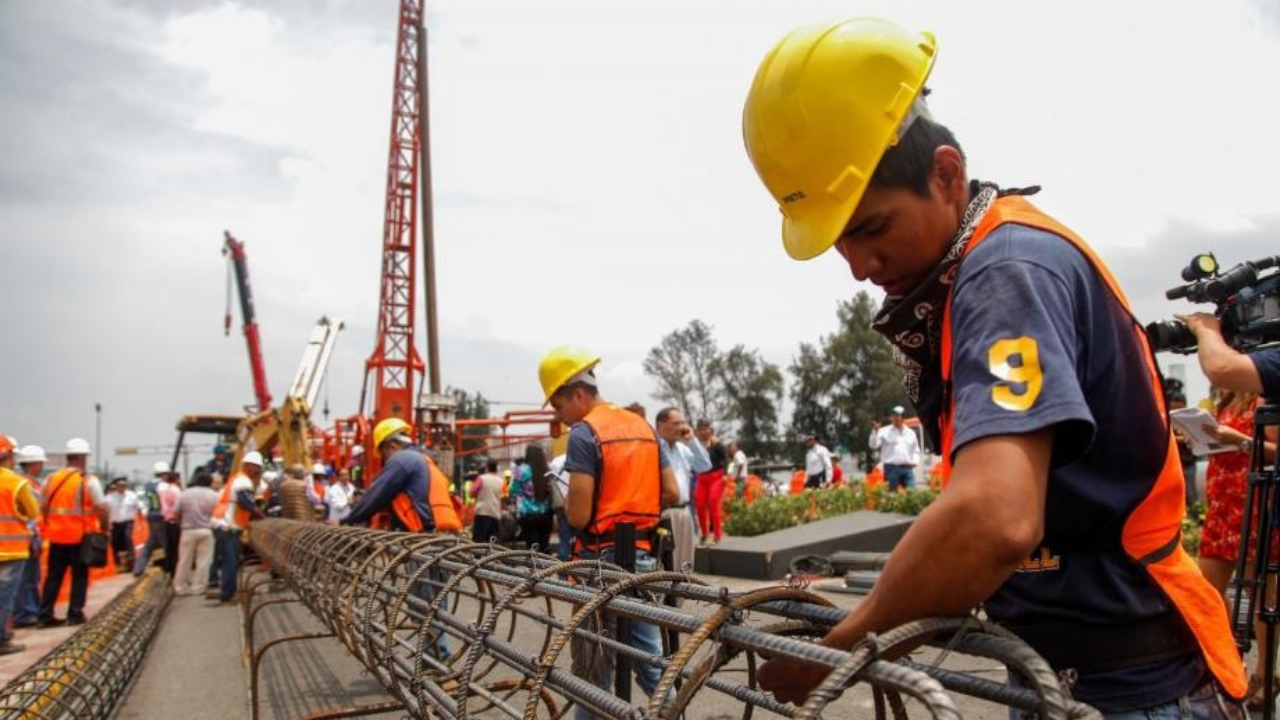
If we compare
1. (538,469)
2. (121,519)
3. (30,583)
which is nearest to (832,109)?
(538,469)

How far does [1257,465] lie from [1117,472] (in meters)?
2.56

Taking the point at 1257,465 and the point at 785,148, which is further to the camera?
the point at 1257,465

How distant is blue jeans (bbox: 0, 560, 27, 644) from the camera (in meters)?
8.09

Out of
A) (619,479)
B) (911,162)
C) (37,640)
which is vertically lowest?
(37,640)

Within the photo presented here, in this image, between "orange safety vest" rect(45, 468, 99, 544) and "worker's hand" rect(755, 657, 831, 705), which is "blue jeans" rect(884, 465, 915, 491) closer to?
"orange safety vest" rect(45, 468, 99, 544)

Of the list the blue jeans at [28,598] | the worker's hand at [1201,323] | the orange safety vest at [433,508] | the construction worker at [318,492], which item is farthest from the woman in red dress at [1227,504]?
the construction worker at [318,492]

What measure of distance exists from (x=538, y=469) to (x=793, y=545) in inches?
154

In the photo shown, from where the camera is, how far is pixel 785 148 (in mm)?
1430

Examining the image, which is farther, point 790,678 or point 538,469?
point 538,469

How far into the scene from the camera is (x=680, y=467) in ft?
29.3

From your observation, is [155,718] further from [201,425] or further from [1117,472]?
[201,425]

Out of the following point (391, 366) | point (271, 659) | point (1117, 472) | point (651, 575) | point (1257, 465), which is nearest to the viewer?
point (1117, 472)

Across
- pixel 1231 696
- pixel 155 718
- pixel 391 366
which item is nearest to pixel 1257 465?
pixel 1231 696

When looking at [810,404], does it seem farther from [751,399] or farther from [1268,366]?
[1268,366]
